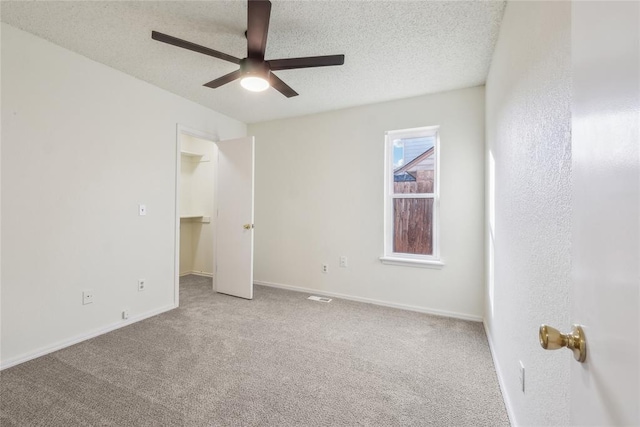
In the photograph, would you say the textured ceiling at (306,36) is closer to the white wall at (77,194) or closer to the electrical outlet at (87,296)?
the white wall at (77,194)

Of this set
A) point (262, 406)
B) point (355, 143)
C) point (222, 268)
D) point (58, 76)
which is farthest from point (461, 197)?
point (58, 76)

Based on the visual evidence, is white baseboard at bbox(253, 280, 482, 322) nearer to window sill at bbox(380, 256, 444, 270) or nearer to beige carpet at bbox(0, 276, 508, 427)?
beige carpet at bbox(0, 276, 508, 427)

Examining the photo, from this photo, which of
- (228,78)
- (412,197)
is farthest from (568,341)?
(412,197)

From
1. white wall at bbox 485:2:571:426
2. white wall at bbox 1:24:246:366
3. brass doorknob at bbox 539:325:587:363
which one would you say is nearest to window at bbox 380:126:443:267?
white wall at bbox 485:2:571:426

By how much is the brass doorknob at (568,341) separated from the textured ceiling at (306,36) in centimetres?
204

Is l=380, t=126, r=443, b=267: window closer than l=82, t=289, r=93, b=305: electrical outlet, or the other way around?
l=82, t=289, r=93, b=305: electrical outlet

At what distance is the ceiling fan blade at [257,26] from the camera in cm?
156

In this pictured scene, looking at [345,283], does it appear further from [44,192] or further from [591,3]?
Result: [591,3]

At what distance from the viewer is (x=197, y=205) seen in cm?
504

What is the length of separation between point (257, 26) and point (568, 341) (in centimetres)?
202

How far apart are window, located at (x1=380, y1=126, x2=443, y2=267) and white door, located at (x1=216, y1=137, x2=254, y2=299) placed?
5.67 feet

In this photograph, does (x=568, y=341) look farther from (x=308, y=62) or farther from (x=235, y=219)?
(x=235, y=219)

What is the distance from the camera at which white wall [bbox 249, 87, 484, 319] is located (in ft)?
9.98

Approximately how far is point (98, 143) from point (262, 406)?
2656 millimetres
